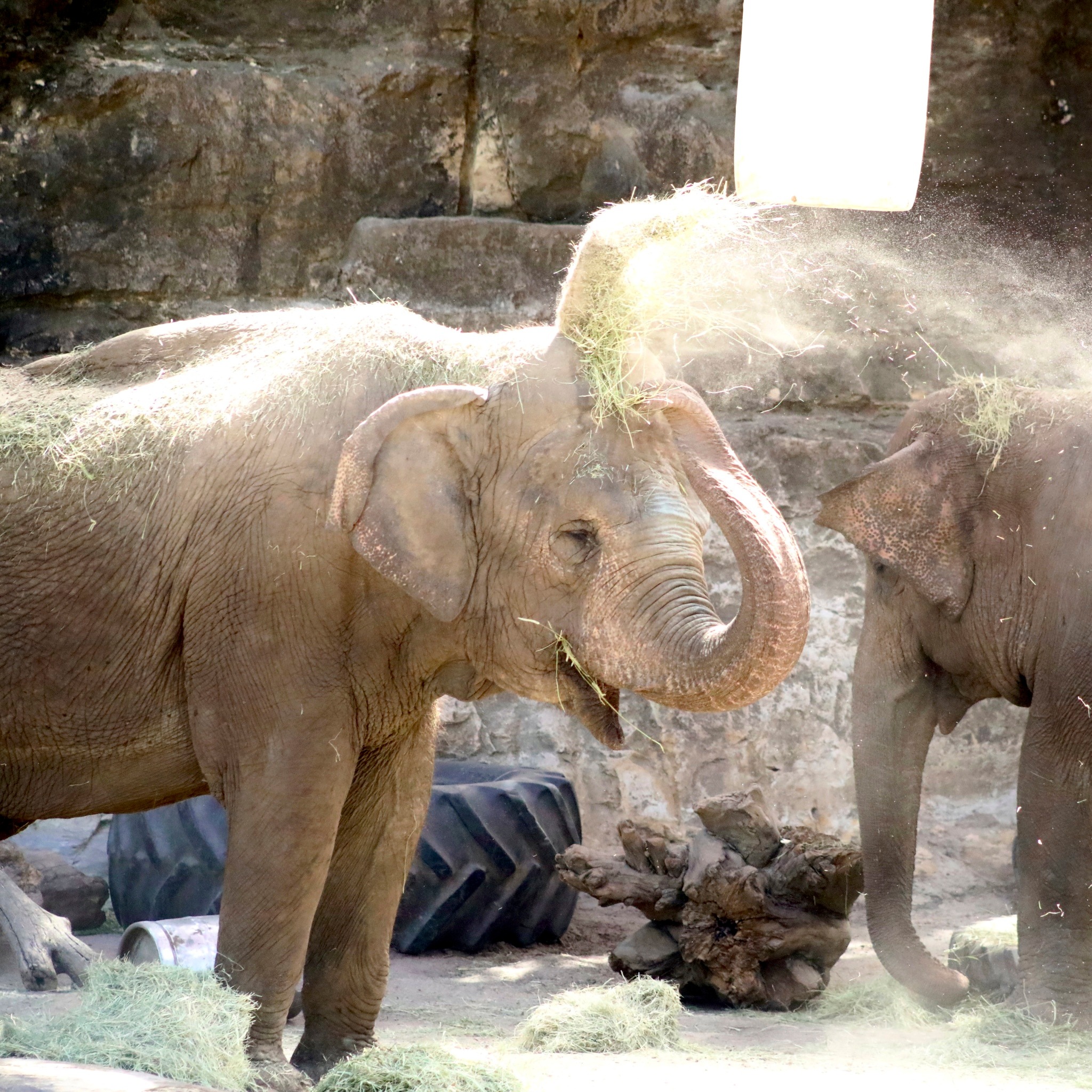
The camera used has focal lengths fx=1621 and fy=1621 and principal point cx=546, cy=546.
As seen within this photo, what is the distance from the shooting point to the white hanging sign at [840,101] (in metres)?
3.73

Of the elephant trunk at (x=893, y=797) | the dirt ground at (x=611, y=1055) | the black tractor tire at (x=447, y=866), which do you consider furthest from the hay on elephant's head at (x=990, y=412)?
the black tractor tire at (x=447, y=866)

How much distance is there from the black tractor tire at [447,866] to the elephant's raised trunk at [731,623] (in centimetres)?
246

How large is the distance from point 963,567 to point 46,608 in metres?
3.31

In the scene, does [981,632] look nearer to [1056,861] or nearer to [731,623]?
[1056,861]

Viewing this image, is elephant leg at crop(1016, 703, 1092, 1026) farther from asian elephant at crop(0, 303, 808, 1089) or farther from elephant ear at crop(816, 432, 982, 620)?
asian elephant at crop(0, 303, 808, 1089)

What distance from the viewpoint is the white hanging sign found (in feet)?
12.2

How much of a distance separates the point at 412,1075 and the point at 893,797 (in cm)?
268

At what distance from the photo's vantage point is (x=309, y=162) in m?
6.98

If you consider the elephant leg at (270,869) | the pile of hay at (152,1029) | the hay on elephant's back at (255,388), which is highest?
the hay on elephant's back at (255,388)

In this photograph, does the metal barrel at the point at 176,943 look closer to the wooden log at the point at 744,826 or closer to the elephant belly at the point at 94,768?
the elephant belly at the point at 94,768

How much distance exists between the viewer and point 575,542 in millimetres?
3721

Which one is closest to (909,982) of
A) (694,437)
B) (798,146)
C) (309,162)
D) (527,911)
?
(527,911)

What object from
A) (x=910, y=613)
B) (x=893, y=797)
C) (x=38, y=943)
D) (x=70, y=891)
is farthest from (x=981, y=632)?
(x=70, y=891)

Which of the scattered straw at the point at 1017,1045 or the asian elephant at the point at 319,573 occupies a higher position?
the asian elephant at the point at 319,573
